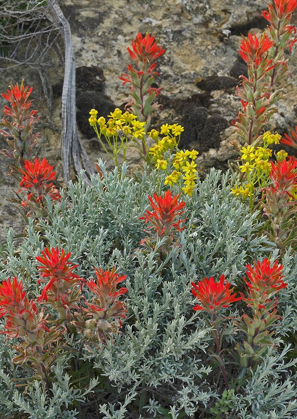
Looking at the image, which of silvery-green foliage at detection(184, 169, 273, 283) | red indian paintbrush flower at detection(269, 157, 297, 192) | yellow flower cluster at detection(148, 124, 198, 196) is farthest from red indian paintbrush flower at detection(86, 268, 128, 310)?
red indian paintbrush flower at detection(269, 157, 297, 192)

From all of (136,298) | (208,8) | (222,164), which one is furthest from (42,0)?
(136,298)

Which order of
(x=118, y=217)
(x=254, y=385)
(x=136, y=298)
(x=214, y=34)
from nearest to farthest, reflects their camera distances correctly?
1. (x=254, y=385)
2. (x=136, y=298)
3. (x=118, y=217)
4. (x=214, y=34)

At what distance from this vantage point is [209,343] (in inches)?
90.9

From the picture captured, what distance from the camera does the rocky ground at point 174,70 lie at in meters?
3.46

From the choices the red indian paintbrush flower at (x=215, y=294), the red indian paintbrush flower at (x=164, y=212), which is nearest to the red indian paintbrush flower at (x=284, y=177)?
the red indian paintbrush flower at (x=164, y=212)

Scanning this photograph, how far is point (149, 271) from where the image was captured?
7.55 ft

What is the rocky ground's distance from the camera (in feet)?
11.4

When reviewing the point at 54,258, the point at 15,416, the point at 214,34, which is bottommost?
the point at 15,416

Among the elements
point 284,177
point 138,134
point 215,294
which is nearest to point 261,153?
point 284,177

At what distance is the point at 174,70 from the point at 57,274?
2.37 metres

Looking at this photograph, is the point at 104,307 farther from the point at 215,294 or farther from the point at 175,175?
the point at 175,175

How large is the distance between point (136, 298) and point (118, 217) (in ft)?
1.60

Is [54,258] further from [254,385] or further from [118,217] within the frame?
[254,385]

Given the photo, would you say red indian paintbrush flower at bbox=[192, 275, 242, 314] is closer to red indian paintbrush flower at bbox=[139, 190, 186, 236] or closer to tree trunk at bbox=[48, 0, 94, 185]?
red indian paintbrush flower at bbox=[139, 190, 186, 236]
